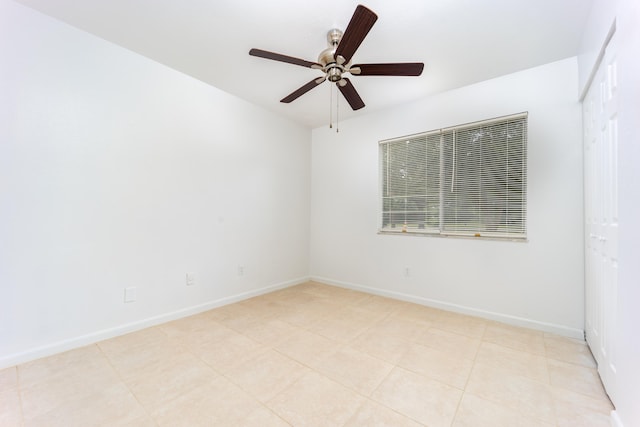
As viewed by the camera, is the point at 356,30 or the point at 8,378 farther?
the point at 8,378

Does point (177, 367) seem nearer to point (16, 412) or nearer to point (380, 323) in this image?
point (16, 412)

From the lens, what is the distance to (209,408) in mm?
1516

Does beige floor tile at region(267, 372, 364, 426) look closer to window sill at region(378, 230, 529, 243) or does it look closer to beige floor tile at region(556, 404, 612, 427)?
beige floor tile at region(556, 404, 612, 427)

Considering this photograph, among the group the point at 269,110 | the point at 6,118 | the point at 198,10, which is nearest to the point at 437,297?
the point at 269,110

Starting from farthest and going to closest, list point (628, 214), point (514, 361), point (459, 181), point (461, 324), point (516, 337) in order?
point (459, 181) < point (461, 324) < point (516, 337) < point (514, 361) < point (628, 214)

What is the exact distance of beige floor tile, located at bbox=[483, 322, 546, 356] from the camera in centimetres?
225

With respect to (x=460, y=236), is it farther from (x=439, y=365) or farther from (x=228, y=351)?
(x=228, y=351)

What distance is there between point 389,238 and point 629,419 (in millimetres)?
2595

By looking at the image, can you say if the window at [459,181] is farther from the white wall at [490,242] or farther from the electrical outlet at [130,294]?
the electrical outlet at [130,294]

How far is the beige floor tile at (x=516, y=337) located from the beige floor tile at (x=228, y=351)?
216 cm

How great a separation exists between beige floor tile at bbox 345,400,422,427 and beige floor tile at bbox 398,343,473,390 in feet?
1.65

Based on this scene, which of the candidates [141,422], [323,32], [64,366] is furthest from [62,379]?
[323,32]

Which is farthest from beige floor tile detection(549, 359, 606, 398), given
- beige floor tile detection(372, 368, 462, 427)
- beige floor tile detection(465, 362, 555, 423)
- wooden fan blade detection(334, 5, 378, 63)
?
wooden fan blade detection(334, 5, 378, 63)

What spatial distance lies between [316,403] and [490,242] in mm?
2494
